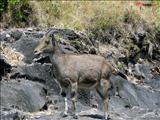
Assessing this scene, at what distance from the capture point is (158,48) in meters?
25.8

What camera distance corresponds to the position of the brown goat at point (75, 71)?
16.6 m

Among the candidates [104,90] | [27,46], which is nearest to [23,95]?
[104,90]

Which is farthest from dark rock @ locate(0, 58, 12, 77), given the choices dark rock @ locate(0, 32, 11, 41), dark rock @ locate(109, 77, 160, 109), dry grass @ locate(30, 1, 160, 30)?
dry grass @ locate(30, 1, 160, 30)

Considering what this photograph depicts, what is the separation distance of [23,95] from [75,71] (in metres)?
1.77

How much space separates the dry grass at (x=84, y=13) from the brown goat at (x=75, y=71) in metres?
6.54

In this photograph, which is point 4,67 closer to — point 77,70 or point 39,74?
point 39,74

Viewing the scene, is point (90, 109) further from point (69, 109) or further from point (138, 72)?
point (138, 72)

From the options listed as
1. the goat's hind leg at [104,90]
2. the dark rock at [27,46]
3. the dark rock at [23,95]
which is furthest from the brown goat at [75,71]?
the dark rock at [27,46]

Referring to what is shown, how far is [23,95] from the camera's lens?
695 inches

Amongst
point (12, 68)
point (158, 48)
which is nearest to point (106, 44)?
point (158, 48)

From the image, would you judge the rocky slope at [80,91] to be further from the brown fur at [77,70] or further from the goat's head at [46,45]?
the goat's head at [46,45]

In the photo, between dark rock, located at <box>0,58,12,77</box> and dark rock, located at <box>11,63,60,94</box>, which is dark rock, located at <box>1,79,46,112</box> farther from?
dark rock, located at <box>0,58,12,77</box>

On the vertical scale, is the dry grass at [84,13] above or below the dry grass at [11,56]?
above

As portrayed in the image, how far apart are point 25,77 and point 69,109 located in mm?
1946
